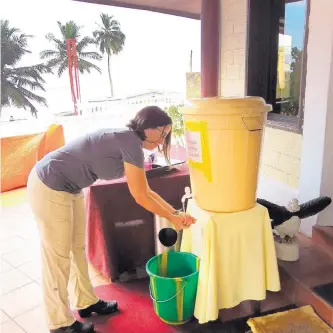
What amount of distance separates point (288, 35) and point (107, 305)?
2195 mm

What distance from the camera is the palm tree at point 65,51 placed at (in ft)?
57.6

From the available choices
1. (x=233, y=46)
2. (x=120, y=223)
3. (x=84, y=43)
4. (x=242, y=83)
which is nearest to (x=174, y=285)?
(x=120, y=223)

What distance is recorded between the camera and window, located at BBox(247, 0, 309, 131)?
2391mm

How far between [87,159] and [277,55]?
178 cm

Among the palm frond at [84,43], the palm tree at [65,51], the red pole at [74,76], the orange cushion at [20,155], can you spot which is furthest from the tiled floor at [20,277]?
the palm frond at [84,43]

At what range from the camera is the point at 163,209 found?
63.2 inches

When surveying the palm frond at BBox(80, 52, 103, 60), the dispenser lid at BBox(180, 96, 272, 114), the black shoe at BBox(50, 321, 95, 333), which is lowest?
the black shoe at BBox(50, 321, 95, 333)

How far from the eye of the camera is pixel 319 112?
196 cm

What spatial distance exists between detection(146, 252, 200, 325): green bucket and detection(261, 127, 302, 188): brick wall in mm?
944

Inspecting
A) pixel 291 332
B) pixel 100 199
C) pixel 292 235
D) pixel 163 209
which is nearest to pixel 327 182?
pixel 292 235

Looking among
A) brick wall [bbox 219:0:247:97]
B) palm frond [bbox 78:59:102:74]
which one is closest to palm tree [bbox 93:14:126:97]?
palm frond [bbox 78:59:102:74]

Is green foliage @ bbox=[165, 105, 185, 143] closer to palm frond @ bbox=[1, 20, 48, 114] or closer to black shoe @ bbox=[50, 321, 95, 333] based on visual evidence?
black shoe @ bbox=[50, 321, 95, 333]

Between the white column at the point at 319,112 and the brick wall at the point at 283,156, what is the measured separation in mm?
96

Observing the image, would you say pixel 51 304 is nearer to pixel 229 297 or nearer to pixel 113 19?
pixel 229 297
